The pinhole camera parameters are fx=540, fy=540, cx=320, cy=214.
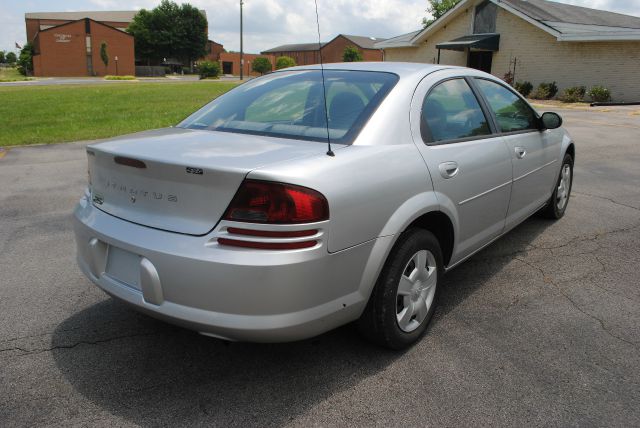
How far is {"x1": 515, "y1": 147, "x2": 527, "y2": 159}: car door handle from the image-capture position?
4.02 metres

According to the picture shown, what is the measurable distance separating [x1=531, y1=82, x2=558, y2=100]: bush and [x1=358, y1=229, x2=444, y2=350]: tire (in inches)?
1000

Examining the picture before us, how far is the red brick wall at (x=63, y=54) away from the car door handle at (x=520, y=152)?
250 ft

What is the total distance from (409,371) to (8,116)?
52.3 feet

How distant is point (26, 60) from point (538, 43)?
69635 millimetres

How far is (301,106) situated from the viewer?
326 cm

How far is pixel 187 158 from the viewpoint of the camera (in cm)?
247

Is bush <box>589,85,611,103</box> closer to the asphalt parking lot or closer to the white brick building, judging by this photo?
the white brick building

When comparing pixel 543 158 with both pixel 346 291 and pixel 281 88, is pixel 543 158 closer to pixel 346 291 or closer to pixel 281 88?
pixel 281 88

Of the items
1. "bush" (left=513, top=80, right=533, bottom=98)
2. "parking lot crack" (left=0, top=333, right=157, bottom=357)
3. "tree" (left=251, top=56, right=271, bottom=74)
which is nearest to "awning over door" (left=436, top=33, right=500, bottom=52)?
"bush" (left=513, top=80, right=533, bottom=98)

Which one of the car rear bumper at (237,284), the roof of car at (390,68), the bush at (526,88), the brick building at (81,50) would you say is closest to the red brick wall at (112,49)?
the brick building at (81,50)

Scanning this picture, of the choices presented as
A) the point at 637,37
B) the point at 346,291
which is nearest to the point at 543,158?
the point at 346,291

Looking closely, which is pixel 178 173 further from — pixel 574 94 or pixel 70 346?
pixel 574 94

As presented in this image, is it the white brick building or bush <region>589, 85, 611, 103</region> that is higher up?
the white brick building

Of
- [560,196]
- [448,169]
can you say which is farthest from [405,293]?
[560,196]
